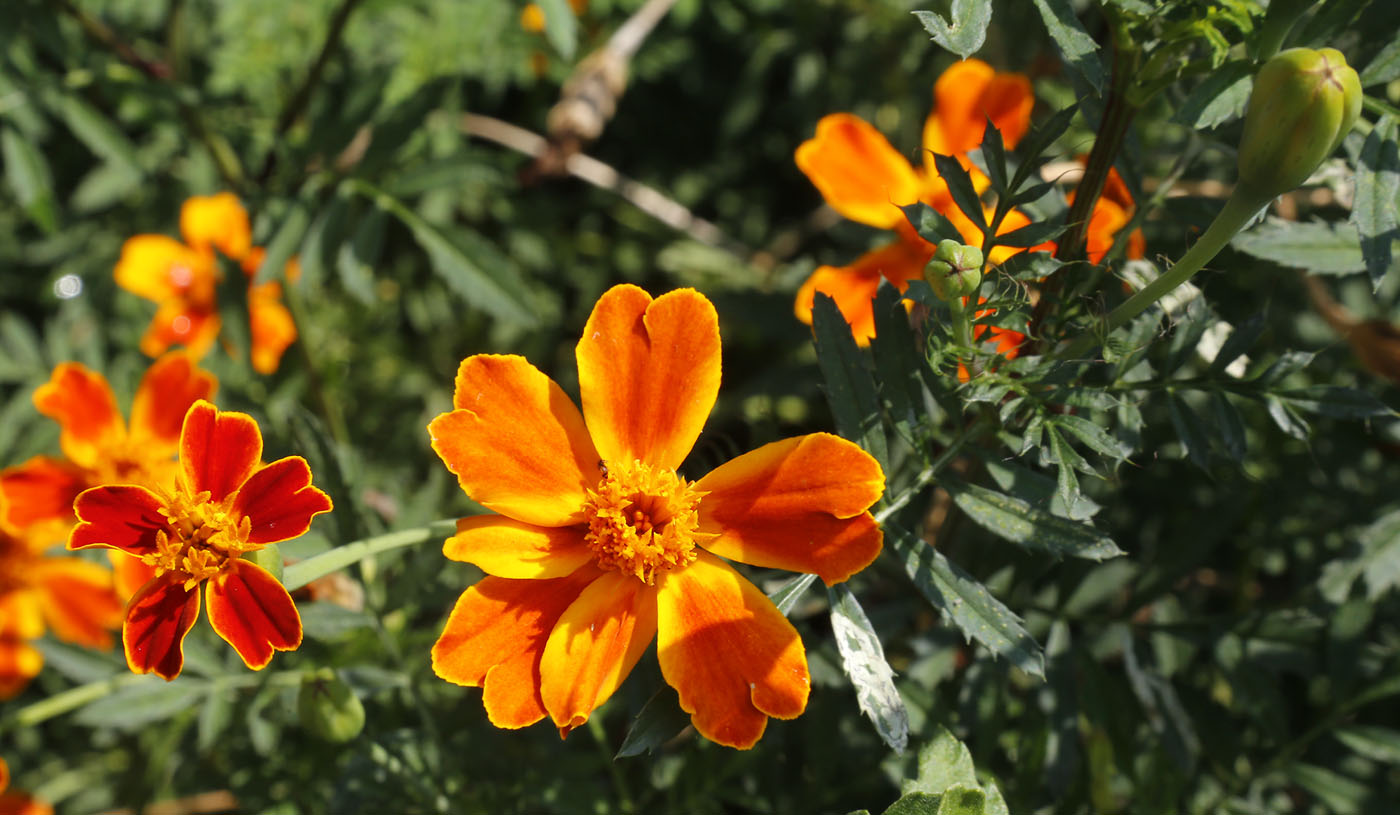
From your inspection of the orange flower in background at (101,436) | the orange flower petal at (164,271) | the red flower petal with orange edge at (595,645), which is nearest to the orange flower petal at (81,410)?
the orange flower in background at (101,436)

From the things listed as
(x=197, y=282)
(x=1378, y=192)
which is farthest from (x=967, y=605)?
(x=197, y=282)

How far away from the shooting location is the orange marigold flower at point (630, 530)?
101 cm

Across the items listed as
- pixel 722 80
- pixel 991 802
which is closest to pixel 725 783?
pixel 991 802

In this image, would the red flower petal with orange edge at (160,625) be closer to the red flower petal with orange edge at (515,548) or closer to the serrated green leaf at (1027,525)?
the red flower petal with orange edge at (515,548)

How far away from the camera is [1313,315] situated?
1968 mm

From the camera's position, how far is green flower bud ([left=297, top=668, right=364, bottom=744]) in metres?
1.17

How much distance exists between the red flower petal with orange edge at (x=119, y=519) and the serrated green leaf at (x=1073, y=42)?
0.95 metres

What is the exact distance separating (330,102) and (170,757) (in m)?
1.39

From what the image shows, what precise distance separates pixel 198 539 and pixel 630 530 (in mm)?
408

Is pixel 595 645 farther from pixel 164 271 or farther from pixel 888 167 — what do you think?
pixel 164 271

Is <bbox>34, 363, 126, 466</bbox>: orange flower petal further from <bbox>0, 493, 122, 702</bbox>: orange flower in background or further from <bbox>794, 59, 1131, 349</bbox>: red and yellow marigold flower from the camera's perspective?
<bbox>794, 59, 1131, 349</bbox>: red and yellow marigold flower

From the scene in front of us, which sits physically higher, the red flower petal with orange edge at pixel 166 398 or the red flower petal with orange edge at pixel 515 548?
the red flower petal with orange edge at pixel 515 548

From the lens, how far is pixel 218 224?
2229 mm

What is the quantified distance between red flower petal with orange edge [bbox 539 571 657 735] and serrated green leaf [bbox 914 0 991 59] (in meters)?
0.60
